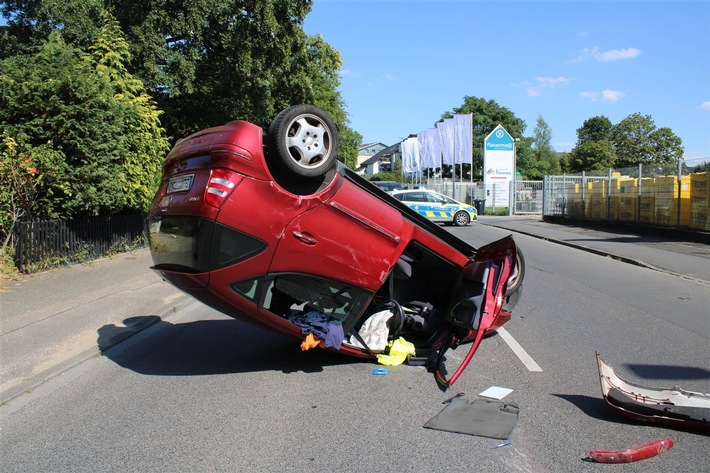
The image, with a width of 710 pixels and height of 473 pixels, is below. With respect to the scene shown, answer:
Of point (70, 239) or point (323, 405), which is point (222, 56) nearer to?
point (70, 239)

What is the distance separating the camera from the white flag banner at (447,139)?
44362mm

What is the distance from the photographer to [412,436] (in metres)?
4.14

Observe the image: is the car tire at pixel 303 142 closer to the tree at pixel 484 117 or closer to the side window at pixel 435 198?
the side window at pixel 435 198

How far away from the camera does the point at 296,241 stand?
15.8 feet

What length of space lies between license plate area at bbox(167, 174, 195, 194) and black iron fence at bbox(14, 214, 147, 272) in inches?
294

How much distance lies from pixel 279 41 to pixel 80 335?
53.4 feet

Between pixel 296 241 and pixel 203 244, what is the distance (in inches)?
29.9

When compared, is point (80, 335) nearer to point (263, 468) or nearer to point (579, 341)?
point (263, 468)

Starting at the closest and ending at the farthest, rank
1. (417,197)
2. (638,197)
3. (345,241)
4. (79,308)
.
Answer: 1. (345,241)
2. (79,308)
3. (638,197)
4. (417,197)

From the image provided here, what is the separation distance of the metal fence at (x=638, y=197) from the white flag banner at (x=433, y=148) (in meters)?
16.4

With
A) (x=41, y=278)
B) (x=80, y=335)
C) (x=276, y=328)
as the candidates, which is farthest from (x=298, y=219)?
(x=41, y=278)

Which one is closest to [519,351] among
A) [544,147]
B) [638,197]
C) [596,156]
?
[638,197]

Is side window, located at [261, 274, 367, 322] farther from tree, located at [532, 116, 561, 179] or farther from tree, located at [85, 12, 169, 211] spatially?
tree, located at [532, 116, 561, 179]

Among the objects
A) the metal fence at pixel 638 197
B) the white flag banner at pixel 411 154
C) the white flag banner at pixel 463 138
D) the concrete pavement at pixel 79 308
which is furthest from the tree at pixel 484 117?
the concrete pavement at pixel 79 308
